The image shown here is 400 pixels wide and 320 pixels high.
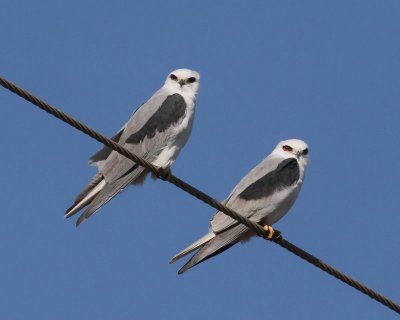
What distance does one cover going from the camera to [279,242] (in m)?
7.08

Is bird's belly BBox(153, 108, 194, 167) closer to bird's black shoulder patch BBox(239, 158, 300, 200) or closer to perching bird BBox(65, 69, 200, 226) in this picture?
perching bird BBox(65, 69, 200, 226)

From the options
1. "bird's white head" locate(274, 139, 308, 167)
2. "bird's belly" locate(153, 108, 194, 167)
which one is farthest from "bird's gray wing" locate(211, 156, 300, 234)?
"bird's belly" locate(153, 108, 194, 167)

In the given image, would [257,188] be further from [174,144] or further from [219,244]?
[174,144]

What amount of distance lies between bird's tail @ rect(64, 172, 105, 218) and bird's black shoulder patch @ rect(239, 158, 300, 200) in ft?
3.41

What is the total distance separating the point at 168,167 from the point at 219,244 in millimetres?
→ 652

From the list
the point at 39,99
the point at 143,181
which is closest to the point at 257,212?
the point at 143,181

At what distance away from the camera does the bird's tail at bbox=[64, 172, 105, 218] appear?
24.9 feet

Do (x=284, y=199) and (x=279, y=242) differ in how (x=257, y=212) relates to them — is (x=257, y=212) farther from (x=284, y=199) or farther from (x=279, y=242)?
(x=279, y=242)

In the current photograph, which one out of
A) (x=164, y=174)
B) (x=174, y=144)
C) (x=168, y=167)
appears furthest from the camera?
(x=174, y=144)

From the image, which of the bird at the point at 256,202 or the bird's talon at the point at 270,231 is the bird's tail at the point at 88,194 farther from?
the bird's talon at the point at 270,231

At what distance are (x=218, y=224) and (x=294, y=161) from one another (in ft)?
3.00

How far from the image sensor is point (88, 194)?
780 cm

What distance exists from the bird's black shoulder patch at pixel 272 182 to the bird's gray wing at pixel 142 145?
72 cm

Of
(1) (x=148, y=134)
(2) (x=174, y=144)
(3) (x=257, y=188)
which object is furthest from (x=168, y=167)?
(3) (x=257, y=188)
